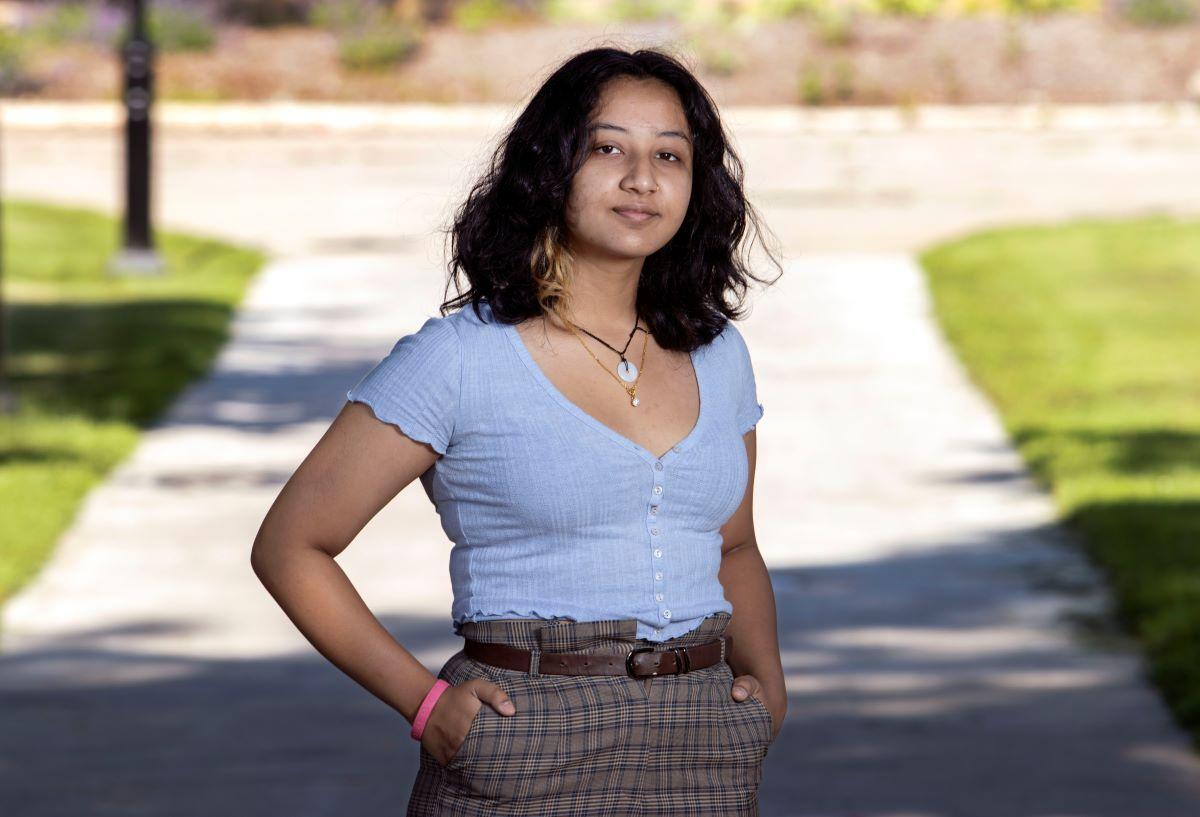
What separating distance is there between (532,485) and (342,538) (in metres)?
0.27

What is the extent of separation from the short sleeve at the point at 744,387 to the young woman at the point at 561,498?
94 millimetres

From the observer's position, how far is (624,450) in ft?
8.46

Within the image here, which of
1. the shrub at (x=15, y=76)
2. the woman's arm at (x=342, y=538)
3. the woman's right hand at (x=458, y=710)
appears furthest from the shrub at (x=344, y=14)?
the woman's right hand at (x=458, y=710)

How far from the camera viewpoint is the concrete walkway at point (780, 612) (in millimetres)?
5227

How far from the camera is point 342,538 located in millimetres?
2621

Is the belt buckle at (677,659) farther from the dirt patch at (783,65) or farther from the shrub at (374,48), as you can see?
the shrub at (374,48)

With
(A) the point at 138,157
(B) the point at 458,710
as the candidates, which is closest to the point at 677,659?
(B) the point at 458,710

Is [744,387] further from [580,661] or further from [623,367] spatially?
[580,661]

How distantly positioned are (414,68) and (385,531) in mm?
24381

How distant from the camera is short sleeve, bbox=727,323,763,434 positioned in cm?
285

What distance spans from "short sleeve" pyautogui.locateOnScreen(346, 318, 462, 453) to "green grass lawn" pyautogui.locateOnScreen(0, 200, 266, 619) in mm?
→ 4873

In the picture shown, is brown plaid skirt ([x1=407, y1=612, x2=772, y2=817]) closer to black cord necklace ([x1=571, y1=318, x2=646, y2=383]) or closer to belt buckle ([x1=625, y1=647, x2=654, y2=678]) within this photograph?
belt buckle ([x1=625, y1=647, x2=654, y2=678])

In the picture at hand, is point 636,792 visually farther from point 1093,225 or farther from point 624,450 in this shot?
point 1093,225

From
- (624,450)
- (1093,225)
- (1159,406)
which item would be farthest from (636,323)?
(1093,225)
